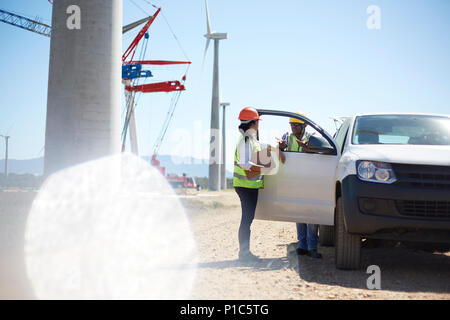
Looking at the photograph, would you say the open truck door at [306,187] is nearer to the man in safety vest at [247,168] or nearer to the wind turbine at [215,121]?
the man in safety vest at [247,168]

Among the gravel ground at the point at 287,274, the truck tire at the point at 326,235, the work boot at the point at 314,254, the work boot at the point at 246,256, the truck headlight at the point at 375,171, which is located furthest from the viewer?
the truck tire at the point at 326,235

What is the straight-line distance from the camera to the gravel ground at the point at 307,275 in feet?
14.5

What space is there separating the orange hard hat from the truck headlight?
5.44 feet

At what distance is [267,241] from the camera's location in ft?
28.2

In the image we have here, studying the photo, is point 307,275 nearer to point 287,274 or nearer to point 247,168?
point 287,274

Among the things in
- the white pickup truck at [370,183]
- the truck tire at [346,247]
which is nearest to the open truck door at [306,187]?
the white pickup truck at [370,183]

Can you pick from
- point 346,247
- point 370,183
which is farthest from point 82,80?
point 370,183

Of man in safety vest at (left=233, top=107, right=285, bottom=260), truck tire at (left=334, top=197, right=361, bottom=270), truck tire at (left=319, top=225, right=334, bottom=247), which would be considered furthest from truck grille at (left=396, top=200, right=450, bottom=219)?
truck tire at (left=319, top=225, right=334, bottom=247)

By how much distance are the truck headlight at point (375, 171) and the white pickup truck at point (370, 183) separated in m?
0.01

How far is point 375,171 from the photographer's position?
16.5 ft

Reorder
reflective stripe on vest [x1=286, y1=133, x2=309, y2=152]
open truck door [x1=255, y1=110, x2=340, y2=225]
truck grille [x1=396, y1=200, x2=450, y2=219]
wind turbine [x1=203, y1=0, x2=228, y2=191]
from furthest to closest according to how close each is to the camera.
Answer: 1. wind turbine [x1=203, y1=0, x2=228, y2=191]
2. reflective stripe on vest [x1=286, y1=133, x2=309, y2=152]
3. open truck door [x1=255, y1=110, x2=340, y2=225]
4. truck grille [x1=396, y1=200, x2=450, y2=219]

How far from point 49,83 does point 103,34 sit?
61.1 inches

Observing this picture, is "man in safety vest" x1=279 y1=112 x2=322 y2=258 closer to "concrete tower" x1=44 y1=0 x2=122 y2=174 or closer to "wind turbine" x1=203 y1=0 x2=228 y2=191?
"concrete tower" x1=44 y1=0 x2=122 y2=174

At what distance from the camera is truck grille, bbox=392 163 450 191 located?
4863 mm
